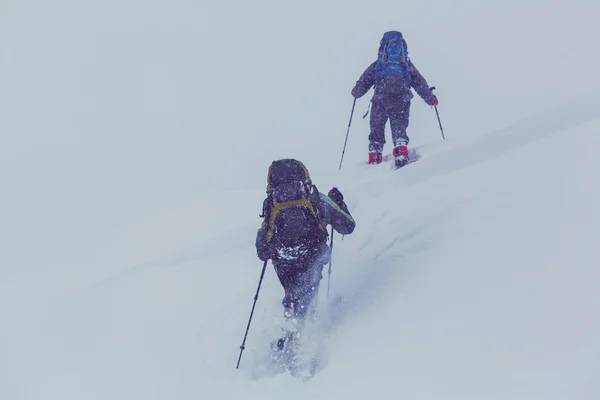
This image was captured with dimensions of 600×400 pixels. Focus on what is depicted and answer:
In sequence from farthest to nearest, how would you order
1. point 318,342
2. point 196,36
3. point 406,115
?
1. point 196,36
2. point 406,115
3. point 318,342

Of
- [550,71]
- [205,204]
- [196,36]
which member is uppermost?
[196,36]

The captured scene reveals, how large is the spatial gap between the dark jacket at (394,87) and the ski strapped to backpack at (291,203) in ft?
12.8

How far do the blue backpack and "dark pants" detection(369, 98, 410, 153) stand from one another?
423 millimetres

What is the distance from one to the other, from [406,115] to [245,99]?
115 feet

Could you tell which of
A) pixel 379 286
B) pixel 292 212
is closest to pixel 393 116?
pixel 379 286

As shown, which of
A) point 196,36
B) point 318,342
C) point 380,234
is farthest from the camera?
point 196,36

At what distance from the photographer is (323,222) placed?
5.43 meters

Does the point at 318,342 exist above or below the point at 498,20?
below

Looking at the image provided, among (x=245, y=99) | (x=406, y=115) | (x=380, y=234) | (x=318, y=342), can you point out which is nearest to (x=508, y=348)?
(x=318, y=342)

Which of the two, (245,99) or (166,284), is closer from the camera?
(166,284)

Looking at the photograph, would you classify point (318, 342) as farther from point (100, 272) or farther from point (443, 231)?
point (100, 272)

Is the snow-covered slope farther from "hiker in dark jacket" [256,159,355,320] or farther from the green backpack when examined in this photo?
the green backpack

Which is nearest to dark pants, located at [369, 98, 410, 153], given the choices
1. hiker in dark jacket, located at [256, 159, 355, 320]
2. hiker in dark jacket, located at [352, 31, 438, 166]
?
hiker in dark jacket, located at [352, 31, 438, 166]

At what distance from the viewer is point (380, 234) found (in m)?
7.24
